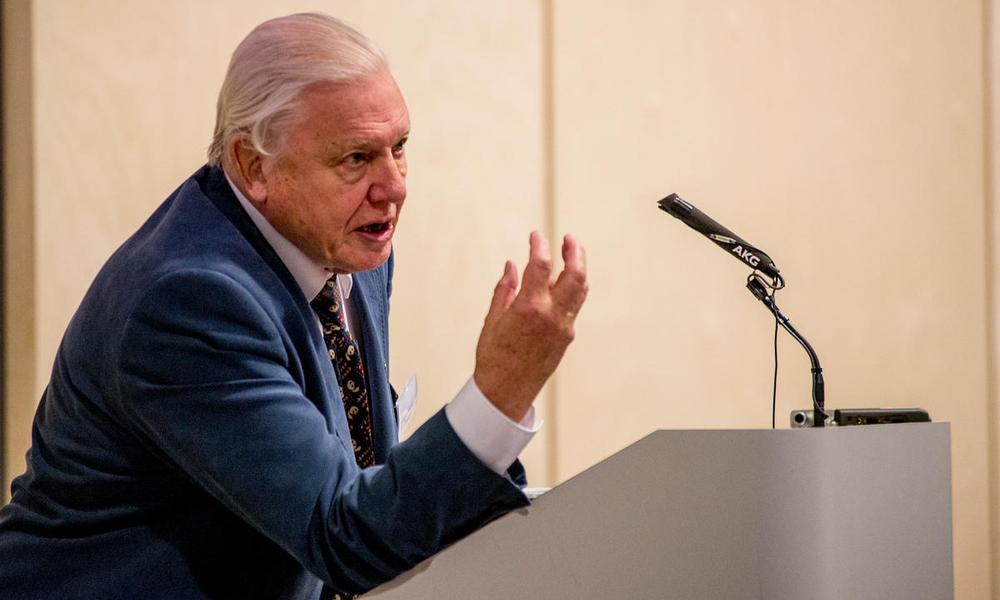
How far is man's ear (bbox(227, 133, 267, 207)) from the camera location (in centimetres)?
146

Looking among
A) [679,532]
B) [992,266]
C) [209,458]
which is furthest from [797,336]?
[992,266]

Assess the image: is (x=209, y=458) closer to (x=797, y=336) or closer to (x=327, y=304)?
(x=327, y=304)

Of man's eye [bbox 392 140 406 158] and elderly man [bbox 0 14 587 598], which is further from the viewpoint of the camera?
man's eye [bbox 392 140 406 158]

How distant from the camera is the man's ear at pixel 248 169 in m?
1.46

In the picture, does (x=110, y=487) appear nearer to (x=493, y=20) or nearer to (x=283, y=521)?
(x=283, y=521)

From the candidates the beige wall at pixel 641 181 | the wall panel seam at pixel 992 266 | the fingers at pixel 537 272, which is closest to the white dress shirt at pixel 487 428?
the fingers at pixel 537 272

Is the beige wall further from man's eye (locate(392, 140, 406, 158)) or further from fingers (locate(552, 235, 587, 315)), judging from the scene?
fingers (locate(552, 235, 587, 315))

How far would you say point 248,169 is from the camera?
1472 millimetres

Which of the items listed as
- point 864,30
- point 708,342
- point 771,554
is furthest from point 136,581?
point 864,30

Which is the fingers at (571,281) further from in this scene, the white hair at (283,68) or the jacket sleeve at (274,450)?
the white hair at (283,68)

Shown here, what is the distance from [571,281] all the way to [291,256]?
19.4 inches

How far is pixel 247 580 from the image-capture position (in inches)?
53.9

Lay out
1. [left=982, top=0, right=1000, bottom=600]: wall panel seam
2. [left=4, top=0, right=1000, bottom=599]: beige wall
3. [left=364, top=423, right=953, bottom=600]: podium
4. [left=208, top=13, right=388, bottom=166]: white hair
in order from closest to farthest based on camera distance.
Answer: [left=364, top=423, right=953, bottom=600]: podium, [left=208, top=13, right=388, bottom=166]: white hair, [left=4, top=0, right=1000, bottom=599]: beige wall, [left=982, top=0, right=1000, bottom=600]: wall panel seam

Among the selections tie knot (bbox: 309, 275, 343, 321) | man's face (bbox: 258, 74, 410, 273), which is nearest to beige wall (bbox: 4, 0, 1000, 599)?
tie knot (bbox: 309, 275, 343, 321)
